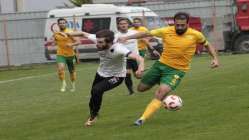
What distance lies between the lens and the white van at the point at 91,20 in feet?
115

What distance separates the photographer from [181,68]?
1217cm

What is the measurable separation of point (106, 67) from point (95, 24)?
2289cm

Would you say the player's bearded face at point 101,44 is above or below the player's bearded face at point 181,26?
below

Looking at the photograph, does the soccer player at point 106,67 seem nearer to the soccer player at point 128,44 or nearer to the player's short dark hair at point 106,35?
the player's short dark hair at point 106,35

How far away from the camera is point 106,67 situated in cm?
1245

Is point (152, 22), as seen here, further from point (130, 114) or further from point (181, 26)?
point (181, 26)

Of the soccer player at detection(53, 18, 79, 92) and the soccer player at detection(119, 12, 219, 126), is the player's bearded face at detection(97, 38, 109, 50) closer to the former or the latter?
the soccer player at detection(119, 12, 219, 126)

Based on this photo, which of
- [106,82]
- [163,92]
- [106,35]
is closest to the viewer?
[163,92]

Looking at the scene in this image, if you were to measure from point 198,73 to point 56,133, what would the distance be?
476 inches

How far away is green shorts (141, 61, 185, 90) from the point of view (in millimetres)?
11984

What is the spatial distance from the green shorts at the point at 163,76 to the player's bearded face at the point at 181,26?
0.62 m

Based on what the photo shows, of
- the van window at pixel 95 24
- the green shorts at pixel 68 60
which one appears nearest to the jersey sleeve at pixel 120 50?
the green shorts at pixel 68 60

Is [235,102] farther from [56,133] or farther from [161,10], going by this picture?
[161,10]

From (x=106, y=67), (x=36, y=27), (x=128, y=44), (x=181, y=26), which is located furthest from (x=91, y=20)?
(x=181, y=26)
